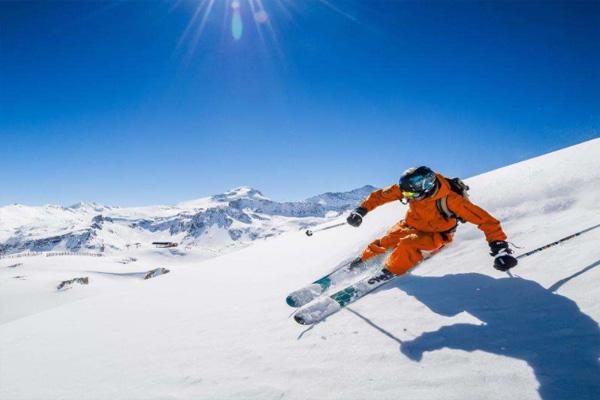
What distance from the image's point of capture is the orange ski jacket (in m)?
5.30

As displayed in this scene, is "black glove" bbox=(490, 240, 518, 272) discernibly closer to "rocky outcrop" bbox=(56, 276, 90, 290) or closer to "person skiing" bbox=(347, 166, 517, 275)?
"person skiing" bbox=(347, 166, 517, 275)

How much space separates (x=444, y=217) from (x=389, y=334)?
2.67 metres

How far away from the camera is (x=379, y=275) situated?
221 inches

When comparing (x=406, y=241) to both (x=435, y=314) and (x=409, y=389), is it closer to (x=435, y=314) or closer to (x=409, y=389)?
(x=435, y=314)

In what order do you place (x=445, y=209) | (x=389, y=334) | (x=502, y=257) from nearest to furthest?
(x=389, y=334) < (x=502, y=257) < (x=445, y=209)

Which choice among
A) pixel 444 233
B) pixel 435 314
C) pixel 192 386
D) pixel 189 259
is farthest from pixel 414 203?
pixel 189 259

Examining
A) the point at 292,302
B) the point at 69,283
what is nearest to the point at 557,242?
the point at 292,302

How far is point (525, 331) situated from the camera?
3484 millimetres

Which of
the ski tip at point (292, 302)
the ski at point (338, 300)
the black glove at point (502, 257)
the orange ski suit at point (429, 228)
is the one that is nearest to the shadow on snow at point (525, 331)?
the black glove at point (502, 257)

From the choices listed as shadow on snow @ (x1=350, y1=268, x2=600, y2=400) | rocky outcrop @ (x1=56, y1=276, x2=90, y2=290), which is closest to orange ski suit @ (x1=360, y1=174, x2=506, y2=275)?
shadow on snow @ (x1=350, y1=268, x2=600, y2=400)

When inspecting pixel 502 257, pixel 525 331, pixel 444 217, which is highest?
pixel 444 217

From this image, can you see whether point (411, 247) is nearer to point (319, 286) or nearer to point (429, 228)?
point (429, 228)

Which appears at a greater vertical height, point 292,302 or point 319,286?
point 319,286

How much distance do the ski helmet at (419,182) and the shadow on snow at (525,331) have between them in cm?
158
